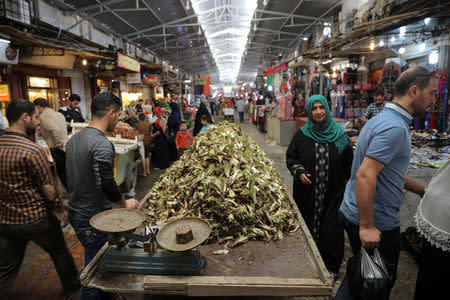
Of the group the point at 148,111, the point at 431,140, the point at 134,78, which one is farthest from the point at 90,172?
the point at 134,78

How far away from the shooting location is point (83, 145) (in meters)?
2.41

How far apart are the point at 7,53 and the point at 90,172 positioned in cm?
622

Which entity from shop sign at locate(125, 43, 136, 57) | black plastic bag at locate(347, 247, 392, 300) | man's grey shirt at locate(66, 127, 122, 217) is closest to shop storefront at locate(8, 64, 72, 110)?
shop sign at locate(125, 43, 136, 57)

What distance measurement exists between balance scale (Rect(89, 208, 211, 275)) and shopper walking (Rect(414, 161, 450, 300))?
55.6 inches

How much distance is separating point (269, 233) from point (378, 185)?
984 millimetres

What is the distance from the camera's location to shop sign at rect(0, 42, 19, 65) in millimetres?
6195

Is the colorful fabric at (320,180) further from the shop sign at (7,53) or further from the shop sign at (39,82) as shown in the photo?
the shop sign at (39,82)

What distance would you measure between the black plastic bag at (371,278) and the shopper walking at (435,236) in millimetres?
200

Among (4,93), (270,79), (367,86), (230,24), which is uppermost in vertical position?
(230,24)

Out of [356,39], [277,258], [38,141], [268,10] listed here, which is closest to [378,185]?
[277,258]

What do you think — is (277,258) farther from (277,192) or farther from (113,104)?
(113,104)

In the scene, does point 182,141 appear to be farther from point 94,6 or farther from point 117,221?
point 94,6

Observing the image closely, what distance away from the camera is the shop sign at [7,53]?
6195 mm

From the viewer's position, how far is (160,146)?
27.5ft
